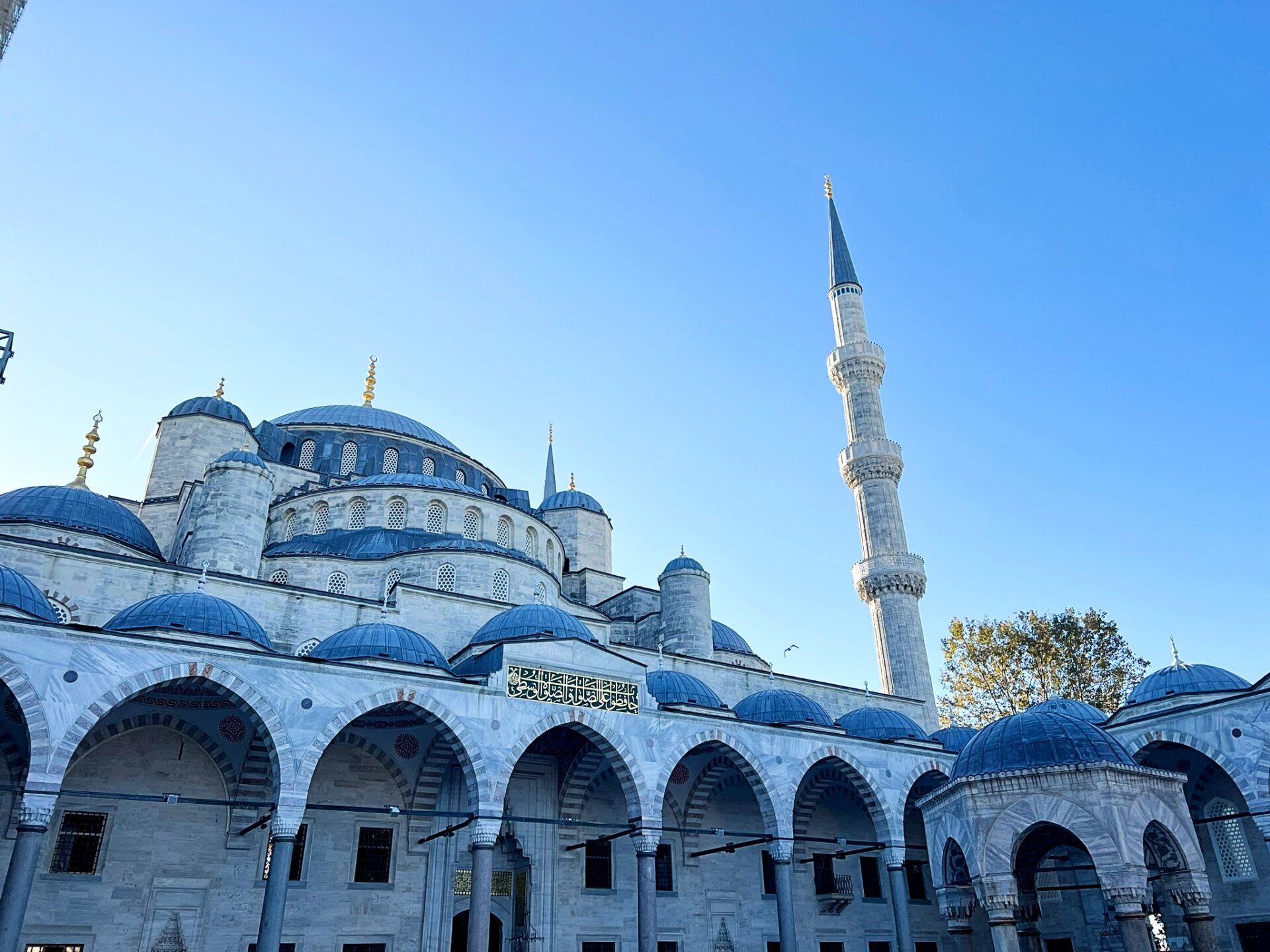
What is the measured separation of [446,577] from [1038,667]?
15.3m

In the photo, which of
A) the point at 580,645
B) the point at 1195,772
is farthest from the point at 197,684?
the point at 1195,772

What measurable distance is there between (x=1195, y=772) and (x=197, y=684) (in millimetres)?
15014

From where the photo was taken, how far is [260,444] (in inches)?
817

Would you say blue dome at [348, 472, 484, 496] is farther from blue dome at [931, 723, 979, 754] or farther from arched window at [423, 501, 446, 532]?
blue dome at [931, 723, 979, 754]

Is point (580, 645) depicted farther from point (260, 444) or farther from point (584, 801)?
point (260, 444)

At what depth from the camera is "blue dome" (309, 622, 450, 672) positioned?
41.5 ft

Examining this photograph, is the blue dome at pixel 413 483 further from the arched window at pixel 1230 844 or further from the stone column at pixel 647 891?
the arched window at pixel 1230 844

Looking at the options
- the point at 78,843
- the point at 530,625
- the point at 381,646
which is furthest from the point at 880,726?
the point at 78,843

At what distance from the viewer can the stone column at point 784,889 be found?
42.8 ft

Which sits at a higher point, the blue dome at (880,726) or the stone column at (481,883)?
the blue dome at (880,726)

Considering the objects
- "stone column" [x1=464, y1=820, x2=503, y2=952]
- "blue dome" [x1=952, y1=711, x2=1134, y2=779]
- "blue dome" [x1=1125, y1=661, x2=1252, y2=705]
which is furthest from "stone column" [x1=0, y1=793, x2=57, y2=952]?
"blue dome" [x1=1125, y1=661, x2=1252, y2=705]

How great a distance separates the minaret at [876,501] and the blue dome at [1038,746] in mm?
13353

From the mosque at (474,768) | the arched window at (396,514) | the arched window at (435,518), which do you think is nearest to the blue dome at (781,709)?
the mosque at (474,768)

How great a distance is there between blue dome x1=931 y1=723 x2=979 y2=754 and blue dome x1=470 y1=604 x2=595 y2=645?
24.8 feet
